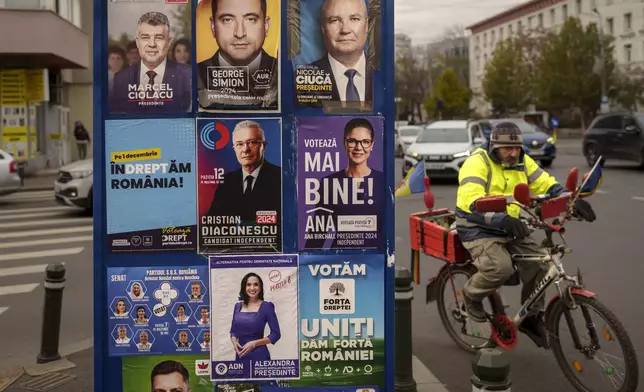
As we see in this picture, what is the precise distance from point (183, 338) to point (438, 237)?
3068mm

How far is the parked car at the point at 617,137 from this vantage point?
76.4ft

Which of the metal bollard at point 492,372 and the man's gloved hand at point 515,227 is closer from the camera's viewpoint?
the metal bollard at point 492,372

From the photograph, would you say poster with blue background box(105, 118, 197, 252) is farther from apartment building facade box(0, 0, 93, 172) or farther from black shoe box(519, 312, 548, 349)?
apartment building facade box(0, 0, 93, 172)

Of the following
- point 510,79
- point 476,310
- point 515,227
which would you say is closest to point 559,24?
point 510,79

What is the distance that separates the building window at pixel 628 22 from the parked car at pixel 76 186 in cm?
6621

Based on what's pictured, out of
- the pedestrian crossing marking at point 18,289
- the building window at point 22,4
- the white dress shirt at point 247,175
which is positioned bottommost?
the pedestrian crossing marking at point 18,289

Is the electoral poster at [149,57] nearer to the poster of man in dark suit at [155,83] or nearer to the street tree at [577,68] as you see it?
the poster of man in dark suit at [155,83]

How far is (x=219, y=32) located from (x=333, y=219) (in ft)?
3.07

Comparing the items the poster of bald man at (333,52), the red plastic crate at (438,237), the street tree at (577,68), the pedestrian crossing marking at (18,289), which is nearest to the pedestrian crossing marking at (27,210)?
the pedestrian crossing marking at (18,289)

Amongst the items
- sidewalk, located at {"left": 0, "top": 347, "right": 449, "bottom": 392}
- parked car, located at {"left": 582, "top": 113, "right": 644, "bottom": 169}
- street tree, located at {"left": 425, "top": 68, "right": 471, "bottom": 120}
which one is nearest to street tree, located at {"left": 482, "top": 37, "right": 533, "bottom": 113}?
street tree, located at {"left": 425, "top": 68, "right": 471, "bottom": 120}

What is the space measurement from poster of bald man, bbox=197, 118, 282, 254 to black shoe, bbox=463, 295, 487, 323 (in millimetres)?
2782

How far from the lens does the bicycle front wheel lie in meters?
4.98

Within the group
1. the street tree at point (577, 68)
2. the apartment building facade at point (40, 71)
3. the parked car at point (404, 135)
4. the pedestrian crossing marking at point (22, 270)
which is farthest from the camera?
the street tree at point (577, 68)

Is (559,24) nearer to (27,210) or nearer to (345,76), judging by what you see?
(27,210)
